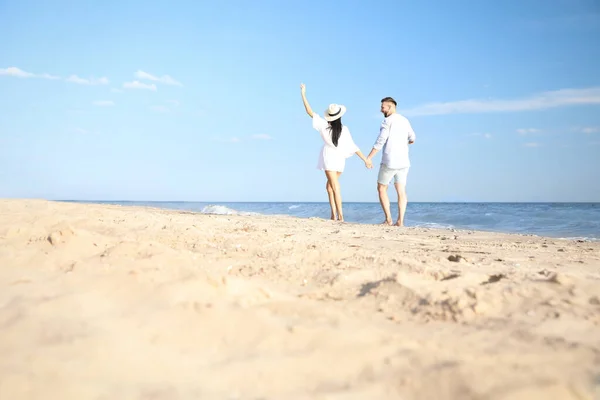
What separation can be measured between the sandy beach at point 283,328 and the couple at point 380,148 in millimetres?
4970

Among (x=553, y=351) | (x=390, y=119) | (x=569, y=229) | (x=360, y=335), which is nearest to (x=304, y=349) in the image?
(x=360, y=335)

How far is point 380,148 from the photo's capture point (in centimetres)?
768

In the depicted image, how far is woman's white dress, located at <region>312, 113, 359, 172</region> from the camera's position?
792cm

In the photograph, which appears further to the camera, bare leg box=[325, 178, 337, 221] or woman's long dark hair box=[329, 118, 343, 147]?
bare leg box=[325, 178, 337, 221]

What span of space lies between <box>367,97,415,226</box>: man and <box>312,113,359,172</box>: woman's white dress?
457 millimetres

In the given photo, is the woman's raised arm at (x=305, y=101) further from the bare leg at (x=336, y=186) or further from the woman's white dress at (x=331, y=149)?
the bare leg at (x=336, y=186)

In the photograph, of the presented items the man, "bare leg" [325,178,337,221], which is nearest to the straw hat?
the man

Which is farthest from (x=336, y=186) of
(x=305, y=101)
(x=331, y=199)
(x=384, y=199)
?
(x=305, y=101)

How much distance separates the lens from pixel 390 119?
7668mm

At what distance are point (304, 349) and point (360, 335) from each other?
0.22 m

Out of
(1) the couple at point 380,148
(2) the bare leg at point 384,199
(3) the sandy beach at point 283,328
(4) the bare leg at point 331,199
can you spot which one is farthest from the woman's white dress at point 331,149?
(3) the sandy beach at point 283,328

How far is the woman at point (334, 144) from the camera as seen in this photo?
782 cm

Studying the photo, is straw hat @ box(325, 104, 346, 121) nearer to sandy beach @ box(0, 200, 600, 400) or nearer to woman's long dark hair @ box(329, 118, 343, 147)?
woman's long dark hair @ box(329, 118, 343, 147)

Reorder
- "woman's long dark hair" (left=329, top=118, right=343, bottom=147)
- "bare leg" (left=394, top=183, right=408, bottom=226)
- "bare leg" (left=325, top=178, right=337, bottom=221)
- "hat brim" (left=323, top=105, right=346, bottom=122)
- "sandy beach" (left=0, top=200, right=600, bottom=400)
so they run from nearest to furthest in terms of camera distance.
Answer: "sandy beach" (left=0, top=200, right=600, bottom=400) → "bare leg" (left=394, top=183, right=408, bottom=226) → "hat brim" (left=323, top=105, right=346, bottom=122) → "woman's long dark hair" (left=329, top=118, right=343, bottom=147) → "bare leg" (left=325, top=178, right=337, bottom=221)
